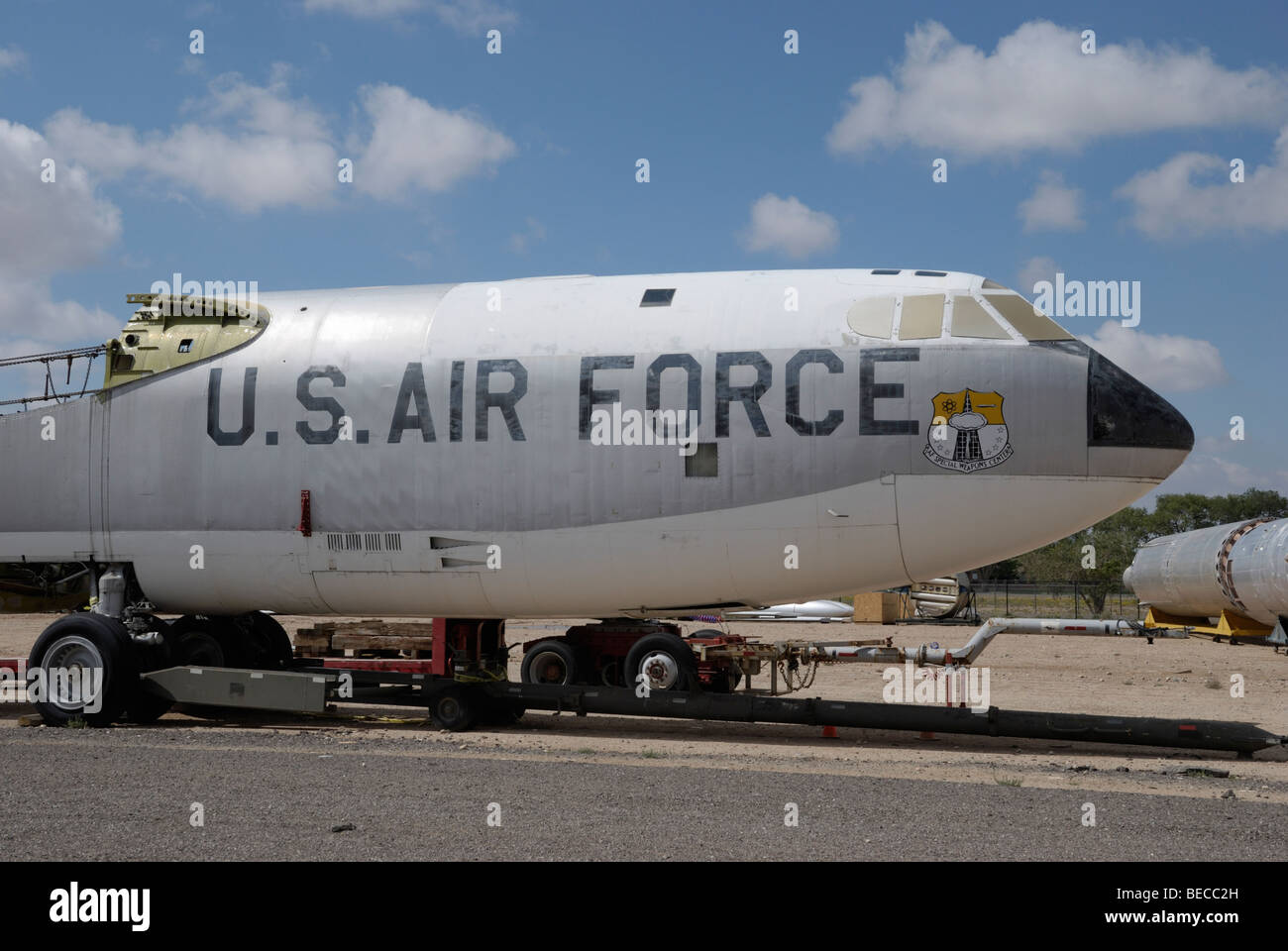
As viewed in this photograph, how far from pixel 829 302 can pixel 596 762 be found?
5284mm

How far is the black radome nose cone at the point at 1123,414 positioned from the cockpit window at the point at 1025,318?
441 mm

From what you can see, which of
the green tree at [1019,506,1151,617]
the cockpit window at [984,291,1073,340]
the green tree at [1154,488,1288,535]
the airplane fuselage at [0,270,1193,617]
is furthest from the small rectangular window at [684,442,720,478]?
the green tree at [1154,488,1288,535]

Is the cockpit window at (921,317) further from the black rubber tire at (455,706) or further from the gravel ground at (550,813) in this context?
the black rubber tire at (455,706)

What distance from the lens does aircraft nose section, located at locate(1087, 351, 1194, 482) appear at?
434 inches

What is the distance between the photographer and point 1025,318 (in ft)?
37.5

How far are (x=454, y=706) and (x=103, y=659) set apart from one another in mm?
4014

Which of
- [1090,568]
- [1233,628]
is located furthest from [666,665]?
[1090,568]

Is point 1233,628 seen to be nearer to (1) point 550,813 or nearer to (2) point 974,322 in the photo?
(2) point 974,322

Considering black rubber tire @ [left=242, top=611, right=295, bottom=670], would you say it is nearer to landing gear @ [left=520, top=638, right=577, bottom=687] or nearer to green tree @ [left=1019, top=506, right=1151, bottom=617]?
landing gear @ [left=520, top=638, right=577, bottom=687]

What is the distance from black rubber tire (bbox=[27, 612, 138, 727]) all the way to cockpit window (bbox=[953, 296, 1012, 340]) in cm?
993

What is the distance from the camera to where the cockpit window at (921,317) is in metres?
11.5

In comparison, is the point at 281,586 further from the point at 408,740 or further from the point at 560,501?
the point at 560,501

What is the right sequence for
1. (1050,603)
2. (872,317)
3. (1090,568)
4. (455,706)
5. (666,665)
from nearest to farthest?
(872,317) → (455,706) → (666,665) → (1090,568) → (1050,603)
